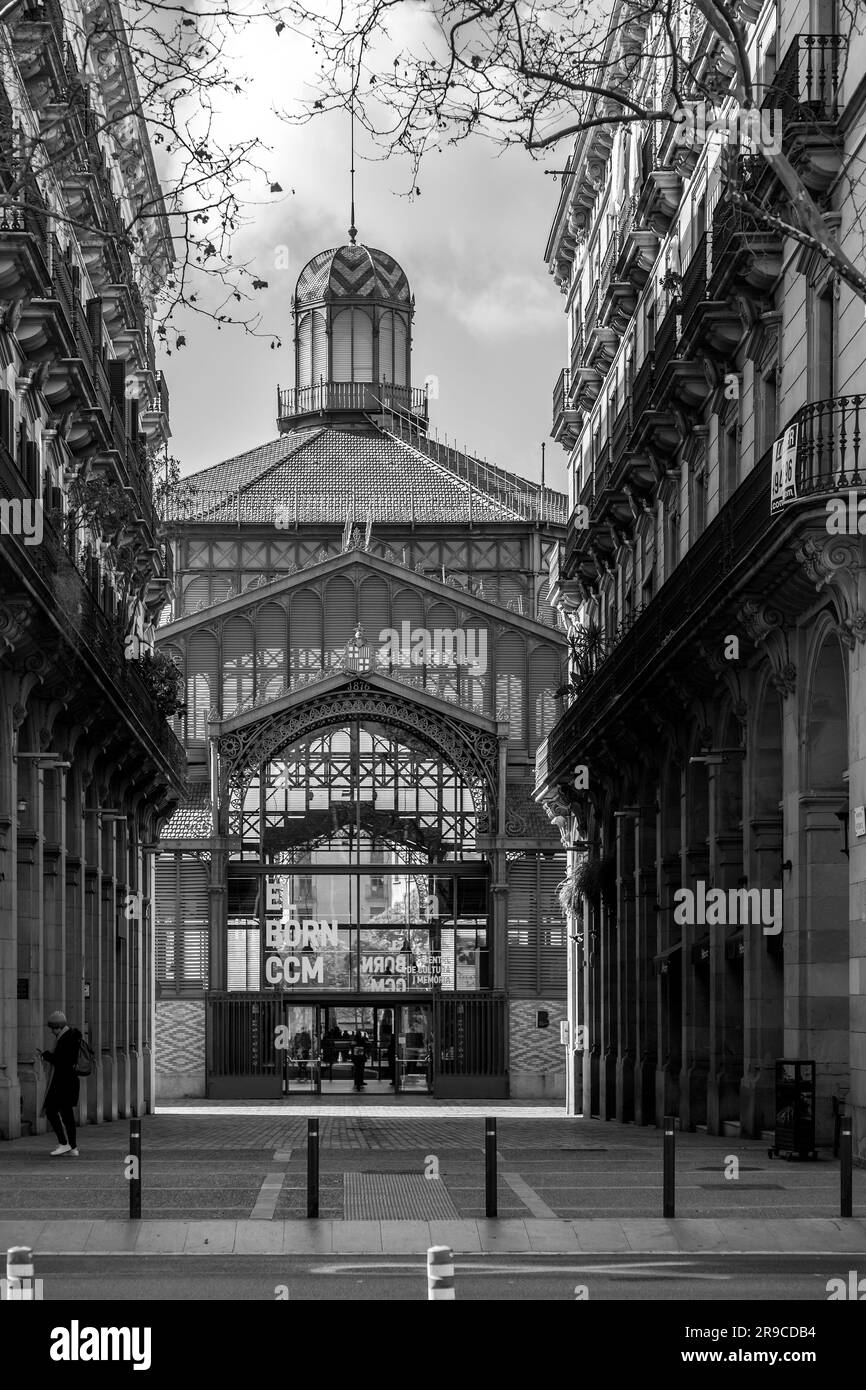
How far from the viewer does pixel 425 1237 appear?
1805 centimetres

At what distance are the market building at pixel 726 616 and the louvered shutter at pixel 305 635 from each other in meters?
15.1

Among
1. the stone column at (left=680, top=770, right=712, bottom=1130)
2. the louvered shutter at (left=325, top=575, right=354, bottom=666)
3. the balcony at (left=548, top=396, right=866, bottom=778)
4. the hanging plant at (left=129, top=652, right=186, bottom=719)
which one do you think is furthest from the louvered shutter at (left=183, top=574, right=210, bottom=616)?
the stone column at (left=680, top=770, right=712, bottom=1130)

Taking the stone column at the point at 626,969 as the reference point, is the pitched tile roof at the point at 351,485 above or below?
above

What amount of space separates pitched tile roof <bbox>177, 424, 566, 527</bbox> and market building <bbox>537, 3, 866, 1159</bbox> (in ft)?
80.8

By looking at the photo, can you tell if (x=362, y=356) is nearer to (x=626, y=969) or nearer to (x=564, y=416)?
(x=564, y=416)

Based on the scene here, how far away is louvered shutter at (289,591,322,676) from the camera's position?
68.1 metres

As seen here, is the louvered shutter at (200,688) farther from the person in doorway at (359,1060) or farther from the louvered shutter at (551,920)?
the louvered shutter at (551,920)

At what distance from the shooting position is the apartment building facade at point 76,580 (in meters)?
32.7

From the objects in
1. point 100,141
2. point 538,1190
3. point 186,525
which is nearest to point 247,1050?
point 186,525

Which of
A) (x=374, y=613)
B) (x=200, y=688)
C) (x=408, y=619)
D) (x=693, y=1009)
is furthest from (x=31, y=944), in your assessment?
(x=408, y=619)

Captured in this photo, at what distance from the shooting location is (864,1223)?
61.2 feet

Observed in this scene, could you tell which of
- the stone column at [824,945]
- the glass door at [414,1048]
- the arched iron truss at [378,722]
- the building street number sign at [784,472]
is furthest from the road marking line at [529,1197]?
the arched iron truss at [378,722]

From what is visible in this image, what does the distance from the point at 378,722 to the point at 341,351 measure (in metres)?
27.6

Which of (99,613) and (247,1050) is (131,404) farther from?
(247,1050)
